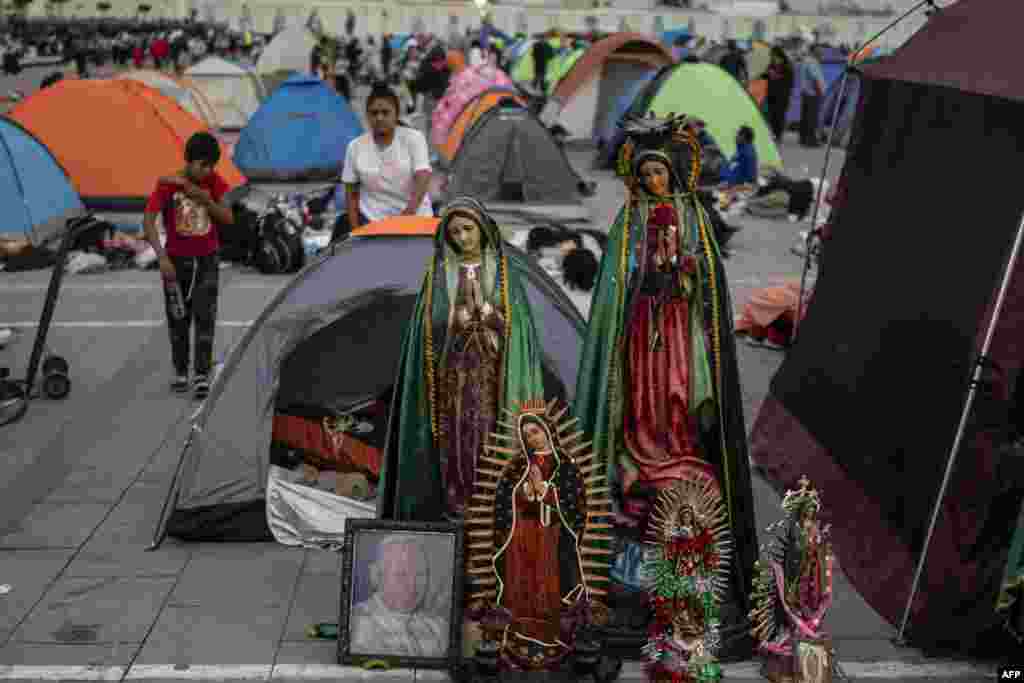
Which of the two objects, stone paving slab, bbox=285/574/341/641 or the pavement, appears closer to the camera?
the pavement

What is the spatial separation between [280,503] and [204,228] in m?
2.60

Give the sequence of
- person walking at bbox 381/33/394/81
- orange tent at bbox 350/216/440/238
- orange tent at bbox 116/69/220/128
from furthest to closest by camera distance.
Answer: person walking at bbox 381/33/394/81, orange tent at bbox 116/69/220/128, orange tent at bbox 350/216/440/238

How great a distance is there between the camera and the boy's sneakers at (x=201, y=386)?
8.98 m

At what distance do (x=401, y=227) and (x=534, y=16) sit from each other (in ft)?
191

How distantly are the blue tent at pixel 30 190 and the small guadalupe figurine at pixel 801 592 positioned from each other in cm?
1088

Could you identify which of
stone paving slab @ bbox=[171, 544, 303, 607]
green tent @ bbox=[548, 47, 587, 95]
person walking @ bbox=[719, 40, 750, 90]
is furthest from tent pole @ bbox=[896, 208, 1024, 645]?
green tent @ bbox=[548, 47, 587, 95]

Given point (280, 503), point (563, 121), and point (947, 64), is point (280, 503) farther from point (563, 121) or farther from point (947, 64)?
point (563, 121)

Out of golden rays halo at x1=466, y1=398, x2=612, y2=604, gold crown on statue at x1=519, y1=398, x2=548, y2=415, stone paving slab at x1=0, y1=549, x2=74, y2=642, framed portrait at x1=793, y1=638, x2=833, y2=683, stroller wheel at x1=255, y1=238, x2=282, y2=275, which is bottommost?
stroller wheel at x1=255, y1=238, x2=282, y2=275

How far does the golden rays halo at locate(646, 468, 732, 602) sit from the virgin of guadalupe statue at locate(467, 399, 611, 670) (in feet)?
0.90

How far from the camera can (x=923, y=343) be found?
6.48 metres

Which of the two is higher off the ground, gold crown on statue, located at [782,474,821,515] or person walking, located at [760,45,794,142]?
gold crown on statue, located at [782,474,821,515]

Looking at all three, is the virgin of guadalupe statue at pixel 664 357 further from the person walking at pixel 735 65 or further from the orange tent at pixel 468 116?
the person walking at pixel 735 65

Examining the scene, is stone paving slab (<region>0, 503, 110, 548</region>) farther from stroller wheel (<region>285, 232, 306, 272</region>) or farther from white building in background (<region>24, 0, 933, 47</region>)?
white building in background (<region>24, 0, 933, 47</region>)

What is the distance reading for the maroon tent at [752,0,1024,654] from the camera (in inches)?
222
